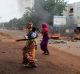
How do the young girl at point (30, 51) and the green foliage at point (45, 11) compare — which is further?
the green foliage at point (45, 11)

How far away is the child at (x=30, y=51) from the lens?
11.2 metres

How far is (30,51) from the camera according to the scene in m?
11.3

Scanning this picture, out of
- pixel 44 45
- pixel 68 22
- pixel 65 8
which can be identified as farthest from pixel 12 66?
pixel 65 8

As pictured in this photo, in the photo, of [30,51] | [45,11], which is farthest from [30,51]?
[45,11]

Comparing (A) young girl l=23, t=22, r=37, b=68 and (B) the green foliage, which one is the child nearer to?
(A) young girl l=23, t=22, r=37, b=68

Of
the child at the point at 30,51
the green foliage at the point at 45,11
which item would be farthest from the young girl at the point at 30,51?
the green foliage at the point at 45,11

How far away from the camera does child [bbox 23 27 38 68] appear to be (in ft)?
36.7

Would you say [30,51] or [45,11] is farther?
[45,11]

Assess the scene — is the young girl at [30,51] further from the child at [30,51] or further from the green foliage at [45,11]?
the green foliage at [45,11]

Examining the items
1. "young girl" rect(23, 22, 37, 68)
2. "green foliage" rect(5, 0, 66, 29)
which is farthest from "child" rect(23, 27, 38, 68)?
"green foliage" rect(5, 0, 66, 29)

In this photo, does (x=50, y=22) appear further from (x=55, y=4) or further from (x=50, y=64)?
(x=50, y=64)

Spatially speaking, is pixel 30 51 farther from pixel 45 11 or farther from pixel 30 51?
pixel 45 11

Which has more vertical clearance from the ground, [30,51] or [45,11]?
[45,11]

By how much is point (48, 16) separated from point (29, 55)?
5454 centimetres
